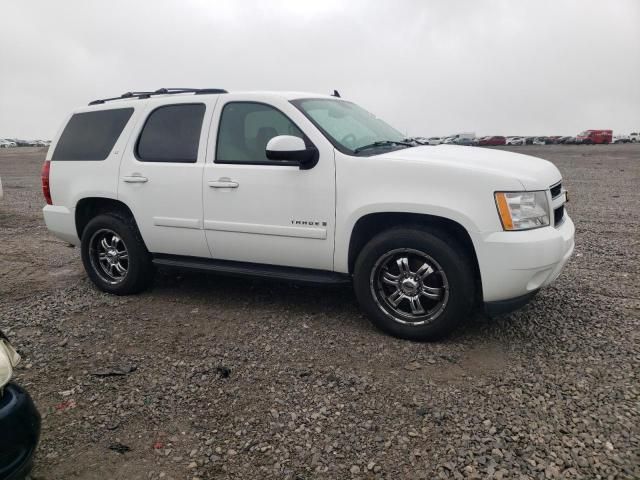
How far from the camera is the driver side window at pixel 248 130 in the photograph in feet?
13.8

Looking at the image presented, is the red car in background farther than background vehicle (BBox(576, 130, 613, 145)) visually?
Yes

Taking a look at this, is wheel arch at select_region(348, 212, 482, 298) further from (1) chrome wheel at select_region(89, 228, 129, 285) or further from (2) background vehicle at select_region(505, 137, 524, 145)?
(2) background vehicle at select_region(505, 137, 524, 145)

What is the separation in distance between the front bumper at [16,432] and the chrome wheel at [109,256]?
9.82 ft

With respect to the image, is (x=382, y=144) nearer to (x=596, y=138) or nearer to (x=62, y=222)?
(x=62, y=222)

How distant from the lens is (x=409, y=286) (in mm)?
3773

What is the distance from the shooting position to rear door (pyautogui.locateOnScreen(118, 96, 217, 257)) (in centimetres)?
447

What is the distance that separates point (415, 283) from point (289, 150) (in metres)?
1.36

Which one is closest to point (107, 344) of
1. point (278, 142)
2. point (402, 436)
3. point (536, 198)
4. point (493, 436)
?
point (278, 142)

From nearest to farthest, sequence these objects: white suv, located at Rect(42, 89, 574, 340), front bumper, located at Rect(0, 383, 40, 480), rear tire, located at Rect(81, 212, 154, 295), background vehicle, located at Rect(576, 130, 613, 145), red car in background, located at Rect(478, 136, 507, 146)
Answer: front bumper, located at Rect(0, 383, 40, 480) → white suv, located at Rect(42, 89, 574, 340) → rear tire, located at Rect(81, 212, 154, 295) → background vehicle, located at Rect(576, 130, 613, 145) → red car in background, located at Rect(478, 136, 507, 146)

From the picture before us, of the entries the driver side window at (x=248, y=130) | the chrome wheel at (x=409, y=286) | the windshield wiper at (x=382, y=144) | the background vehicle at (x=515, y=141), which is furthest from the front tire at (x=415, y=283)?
the background vehicle at (x=515, y=141)

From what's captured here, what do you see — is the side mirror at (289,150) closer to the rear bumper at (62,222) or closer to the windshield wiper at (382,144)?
the windshield wiper at (382,144)

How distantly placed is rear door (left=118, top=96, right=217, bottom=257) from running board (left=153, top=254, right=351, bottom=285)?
0.32 ft

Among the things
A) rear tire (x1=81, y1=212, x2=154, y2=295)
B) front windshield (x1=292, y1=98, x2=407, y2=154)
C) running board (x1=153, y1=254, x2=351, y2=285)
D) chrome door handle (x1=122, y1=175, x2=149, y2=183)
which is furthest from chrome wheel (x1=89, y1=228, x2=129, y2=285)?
front windshield (x1=292, y1=98, x2=407, y2=154)

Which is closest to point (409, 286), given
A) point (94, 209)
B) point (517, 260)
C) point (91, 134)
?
point (517, 260)
